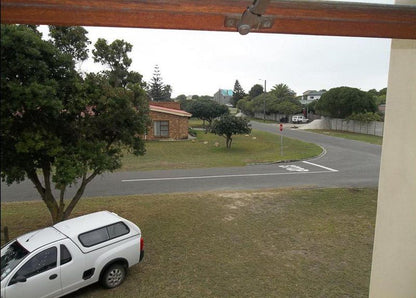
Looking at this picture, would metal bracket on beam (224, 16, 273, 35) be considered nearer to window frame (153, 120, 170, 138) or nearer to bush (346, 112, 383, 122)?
window frame (153, 120, 170, 138)

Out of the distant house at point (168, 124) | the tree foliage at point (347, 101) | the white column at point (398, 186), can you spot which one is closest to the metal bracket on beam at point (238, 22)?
the white column at point (398, 186)

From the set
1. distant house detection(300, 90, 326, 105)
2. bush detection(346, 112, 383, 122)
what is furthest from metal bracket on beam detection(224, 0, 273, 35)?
distant house detection(300, 90, 326, 105)

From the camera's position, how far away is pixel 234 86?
96.1m

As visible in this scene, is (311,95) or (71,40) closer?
(71,40)

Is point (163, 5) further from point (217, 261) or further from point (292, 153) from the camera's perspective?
point (292, 153)

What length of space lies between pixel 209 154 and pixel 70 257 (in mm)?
17870

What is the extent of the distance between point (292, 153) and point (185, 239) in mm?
16747

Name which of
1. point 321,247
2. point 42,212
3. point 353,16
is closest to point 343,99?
point 321,247

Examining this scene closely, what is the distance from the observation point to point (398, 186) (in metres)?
3.57

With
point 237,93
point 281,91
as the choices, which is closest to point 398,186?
point 281,91

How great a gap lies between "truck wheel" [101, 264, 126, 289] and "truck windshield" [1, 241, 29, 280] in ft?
5.04

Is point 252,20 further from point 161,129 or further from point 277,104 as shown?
point 277,104

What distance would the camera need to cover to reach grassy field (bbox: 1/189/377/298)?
6.07 m

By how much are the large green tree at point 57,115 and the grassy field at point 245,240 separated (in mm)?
2611
